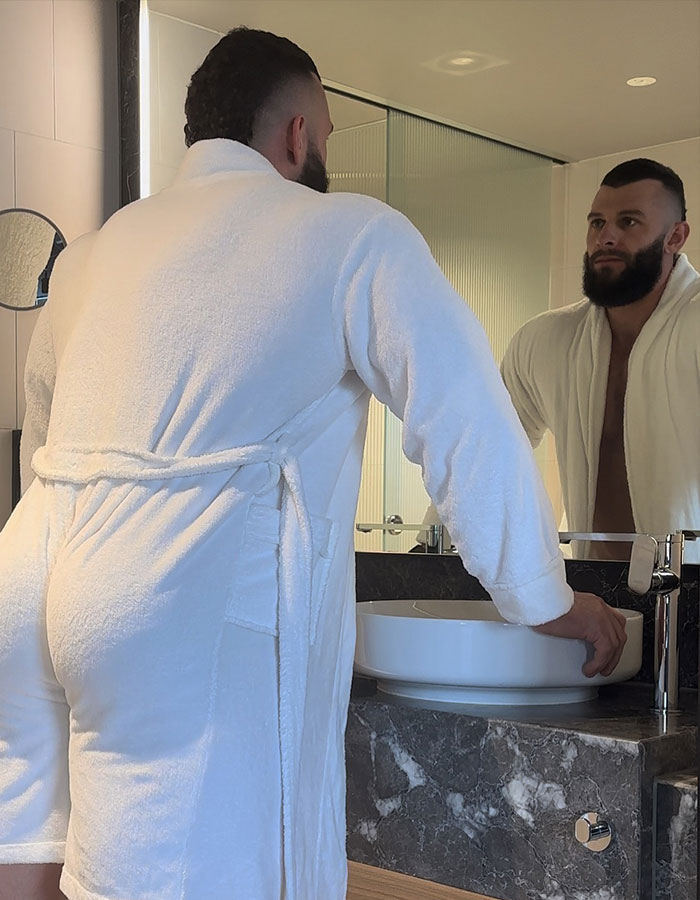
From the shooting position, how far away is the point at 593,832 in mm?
1312

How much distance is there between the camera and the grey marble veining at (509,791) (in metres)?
1.31

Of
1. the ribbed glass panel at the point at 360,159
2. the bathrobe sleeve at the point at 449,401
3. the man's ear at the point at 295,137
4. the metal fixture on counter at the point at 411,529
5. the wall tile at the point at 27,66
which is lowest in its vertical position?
the metal fixture on counter at the point at 411,529

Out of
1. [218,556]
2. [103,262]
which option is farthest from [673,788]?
[103,262]

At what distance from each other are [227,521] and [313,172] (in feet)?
1.62

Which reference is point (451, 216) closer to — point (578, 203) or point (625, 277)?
point (578, 203)

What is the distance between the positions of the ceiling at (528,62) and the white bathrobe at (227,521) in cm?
75

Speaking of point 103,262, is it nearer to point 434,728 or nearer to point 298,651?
point 298,651

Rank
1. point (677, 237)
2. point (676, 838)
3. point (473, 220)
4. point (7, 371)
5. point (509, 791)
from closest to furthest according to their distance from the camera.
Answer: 1. point (676, 838)
2. point (509, 791)
3. point (677, 237)
4. point (473, 220)
5. point (7, 371)

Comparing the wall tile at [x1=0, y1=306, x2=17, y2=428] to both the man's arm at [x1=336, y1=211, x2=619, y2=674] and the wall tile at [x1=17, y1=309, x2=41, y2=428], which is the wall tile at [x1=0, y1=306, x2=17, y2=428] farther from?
the man's arm at [x1=336, y1=211, x2=619, y2=674]

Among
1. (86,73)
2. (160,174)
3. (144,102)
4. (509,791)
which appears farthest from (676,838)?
(86,73)

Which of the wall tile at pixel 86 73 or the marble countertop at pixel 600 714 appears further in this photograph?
the wall tile at pixel 86 73

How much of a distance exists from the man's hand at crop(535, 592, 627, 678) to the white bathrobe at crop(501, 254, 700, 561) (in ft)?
0.80

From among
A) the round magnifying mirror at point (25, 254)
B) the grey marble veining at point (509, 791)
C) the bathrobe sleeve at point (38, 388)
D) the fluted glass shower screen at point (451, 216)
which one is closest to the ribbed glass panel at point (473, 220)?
the fluted glass shower screen at point (451, 216)

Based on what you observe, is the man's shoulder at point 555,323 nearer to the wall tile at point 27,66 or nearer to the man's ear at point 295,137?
the man's ear at point 295,137
